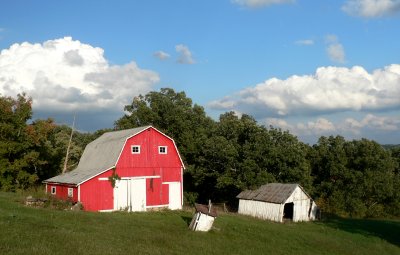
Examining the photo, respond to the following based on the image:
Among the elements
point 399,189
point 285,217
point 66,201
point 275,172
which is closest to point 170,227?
point 66,201

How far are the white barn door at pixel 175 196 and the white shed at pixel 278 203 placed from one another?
621 cm

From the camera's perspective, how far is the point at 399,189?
58875mm

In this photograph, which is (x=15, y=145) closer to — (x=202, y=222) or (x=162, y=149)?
(x=162, y=149)

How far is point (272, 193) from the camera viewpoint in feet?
130

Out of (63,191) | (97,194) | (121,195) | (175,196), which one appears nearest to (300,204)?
(175,196)

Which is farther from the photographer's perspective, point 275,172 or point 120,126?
point 120,126

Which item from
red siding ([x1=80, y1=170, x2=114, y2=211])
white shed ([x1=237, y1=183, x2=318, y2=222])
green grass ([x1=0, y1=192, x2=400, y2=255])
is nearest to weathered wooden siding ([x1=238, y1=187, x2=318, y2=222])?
white shed ([x1=237, y1=183, x2=318, y2=222])

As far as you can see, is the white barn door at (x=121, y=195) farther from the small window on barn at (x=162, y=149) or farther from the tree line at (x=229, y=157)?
the tree line at (x=229, y=157)

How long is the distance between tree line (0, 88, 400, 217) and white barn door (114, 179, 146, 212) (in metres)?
11.9

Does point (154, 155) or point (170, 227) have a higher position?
point (154, 155)

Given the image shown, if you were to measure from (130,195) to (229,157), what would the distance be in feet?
49.2

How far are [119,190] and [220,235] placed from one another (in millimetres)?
13638

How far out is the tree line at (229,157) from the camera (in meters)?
45.0

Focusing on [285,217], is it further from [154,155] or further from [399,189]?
[399,189]
